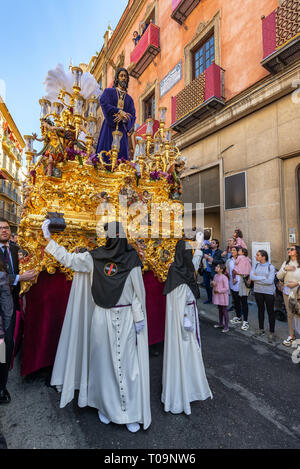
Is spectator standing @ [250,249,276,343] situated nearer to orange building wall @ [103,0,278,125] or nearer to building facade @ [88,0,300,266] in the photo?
building facade @ [88,0,300,266]

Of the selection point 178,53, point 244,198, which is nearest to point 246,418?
point 244,198

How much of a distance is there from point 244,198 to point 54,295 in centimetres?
715

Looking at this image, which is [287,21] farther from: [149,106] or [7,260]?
[7,260]

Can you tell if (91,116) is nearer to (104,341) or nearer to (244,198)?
(104,341)

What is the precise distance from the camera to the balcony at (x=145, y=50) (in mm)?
12344

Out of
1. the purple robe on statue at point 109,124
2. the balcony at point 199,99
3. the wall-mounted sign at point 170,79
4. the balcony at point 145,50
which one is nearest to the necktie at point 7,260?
the purple robe on statue at point 109,124

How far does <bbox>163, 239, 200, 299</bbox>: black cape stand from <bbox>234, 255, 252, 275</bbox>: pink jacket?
285cm

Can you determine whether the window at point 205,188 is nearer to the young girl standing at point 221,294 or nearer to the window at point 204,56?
the window at point 204,56

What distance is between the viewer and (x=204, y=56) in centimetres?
1013

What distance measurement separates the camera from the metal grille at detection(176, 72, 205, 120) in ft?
30.2

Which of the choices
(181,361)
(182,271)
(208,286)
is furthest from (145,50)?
(181,361)

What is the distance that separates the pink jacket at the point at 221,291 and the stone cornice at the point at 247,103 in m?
6.01

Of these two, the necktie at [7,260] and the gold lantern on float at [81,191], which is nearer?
the necktie at [7,260]

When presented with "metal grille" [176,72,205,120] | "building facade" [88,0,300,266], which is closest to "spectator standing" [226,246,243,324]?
"building facade" [88,0,300,266]
